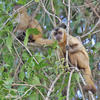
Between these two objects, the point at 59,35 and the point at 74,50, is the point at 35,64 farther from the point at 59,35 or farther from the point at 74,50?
the point at 74,50

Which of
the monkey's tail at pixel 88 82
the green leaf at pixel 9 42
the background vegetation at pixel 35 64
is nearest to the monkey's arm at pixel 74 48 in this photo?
the background vegetation at pixel 35 64

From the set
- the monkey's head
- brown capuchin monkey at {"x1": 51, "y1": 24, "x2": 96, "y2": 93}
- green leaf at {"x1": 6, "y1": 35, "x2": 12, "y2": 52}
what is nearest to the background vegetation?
green leaf at {"x1": 6, "y1": 35, "x2": 12, "y2": 52}

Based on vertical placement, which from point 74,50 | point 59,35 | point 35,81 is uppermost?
point 59,35

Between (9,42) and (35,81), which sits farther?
(9,42)

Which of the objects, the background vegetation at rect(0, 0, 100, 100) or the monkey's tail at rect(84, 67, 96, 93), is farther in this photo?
the monkey's tail at rect(84, 67, 96, 93)

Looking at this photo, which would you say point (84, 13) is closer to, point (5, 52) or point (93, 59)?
point (93, 59)

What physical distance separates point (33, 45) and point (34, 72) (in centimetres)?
235

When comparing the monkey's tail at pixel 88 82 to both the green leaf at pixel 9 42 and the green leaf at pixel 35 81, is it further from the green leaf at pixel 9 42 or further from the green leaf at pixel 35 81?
the green leaf at pixel 9 42

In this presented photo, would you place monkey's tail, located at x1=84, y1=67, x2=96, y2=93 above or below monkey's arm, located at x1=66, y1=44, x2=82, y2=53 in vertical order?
below

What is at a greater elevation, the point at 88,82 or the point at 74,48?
the point at 74,48

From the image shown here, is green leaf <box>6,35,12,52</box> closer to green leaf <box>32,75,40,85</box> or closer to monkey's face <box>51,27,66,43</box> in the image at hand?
green leaf <box>32,75,40,85</box>

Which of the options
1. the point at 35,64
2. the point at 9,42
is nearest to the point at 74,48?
the point at 9,42

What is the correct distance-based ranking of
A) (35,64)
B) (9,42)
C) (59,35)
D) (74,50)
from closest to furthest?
(35,64), (9,42), (59,35), (74,50)

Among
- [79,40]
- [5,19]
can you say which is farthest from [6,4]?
[79,40]
